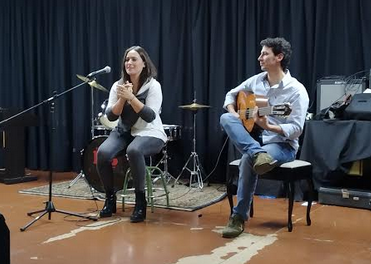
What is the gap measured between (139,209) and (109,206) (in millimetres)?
288

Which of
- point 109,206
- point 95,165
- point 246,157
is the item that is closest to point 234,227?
point 246,157

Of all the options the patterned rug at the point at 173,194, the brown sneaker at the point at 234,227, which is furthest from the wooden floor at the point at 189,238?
the patterned rug at the point at 173,194

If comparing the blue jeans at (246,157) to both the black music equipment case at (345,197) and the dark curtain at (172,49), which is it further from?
the dark curtain at (172,49)

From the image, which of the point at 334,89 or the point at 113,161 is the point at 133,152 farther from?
the point at 334,89

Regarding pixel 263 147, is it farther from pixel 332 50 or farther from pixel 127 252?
pixel 332 50

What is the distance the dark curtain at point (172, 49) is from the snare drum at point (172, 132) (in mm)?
260

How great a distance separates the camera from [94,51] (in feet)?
19.9

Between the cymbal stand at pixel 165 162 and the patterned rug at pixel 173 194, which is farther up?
the cymbal stand at pixel 165 162

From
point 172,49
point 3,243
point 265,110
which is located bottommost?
point 3,243

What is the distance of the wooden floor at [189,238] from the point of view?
9.40 feet

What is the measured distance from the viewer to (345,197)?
4211 millimetres

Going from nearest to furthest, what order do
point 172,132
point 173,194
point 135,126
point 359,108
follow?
point 135,126 → point 359,108 → point 173,194 → point 172,132

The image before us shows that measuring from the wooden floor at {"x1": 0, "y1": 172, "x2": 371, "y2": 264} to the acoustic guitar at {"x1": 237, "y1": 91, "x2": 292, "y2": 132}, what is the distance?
70 cm

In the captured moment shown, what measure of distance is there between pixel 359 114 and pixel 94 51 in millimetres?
3126
